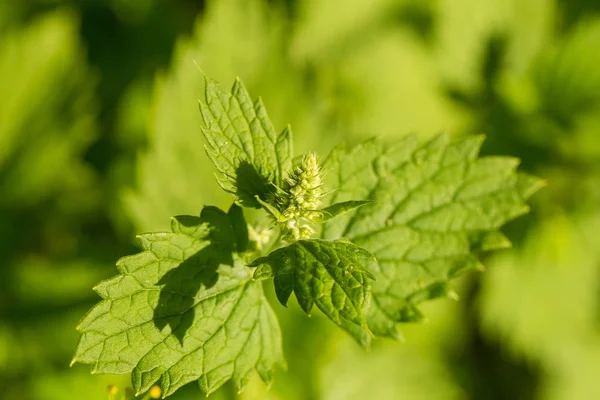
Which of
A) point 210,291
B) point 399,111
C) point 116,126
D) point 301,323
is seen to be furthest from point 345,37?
point 210,291

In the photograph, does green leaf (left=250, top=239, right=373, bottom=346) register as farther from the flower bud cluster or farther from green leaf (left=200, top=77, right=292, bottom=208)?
green leaf (left=200, top=77, right=292, bottom=208)

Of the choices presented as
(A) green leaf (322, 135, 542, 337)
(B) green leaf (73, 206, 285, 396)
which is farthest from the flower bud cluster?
(A) green leaf (322, 135, 542, 337)

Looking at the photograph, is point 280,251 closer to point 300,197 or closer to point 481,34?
point 300,197

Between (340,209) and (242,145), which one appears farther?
(242,145)

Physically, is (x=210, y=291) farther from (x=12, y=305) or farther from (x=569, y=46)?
(x=569, y=46)

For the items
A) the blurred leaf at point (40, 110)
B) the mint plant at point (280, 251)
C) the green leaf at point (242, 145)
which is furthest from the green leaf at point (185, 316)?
the blurred leaf at point (40, 110)

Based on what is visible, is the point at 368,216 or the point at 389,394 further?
the point at 389,394

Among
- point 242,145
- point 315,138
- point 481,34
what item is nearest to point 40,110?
point 315,138
